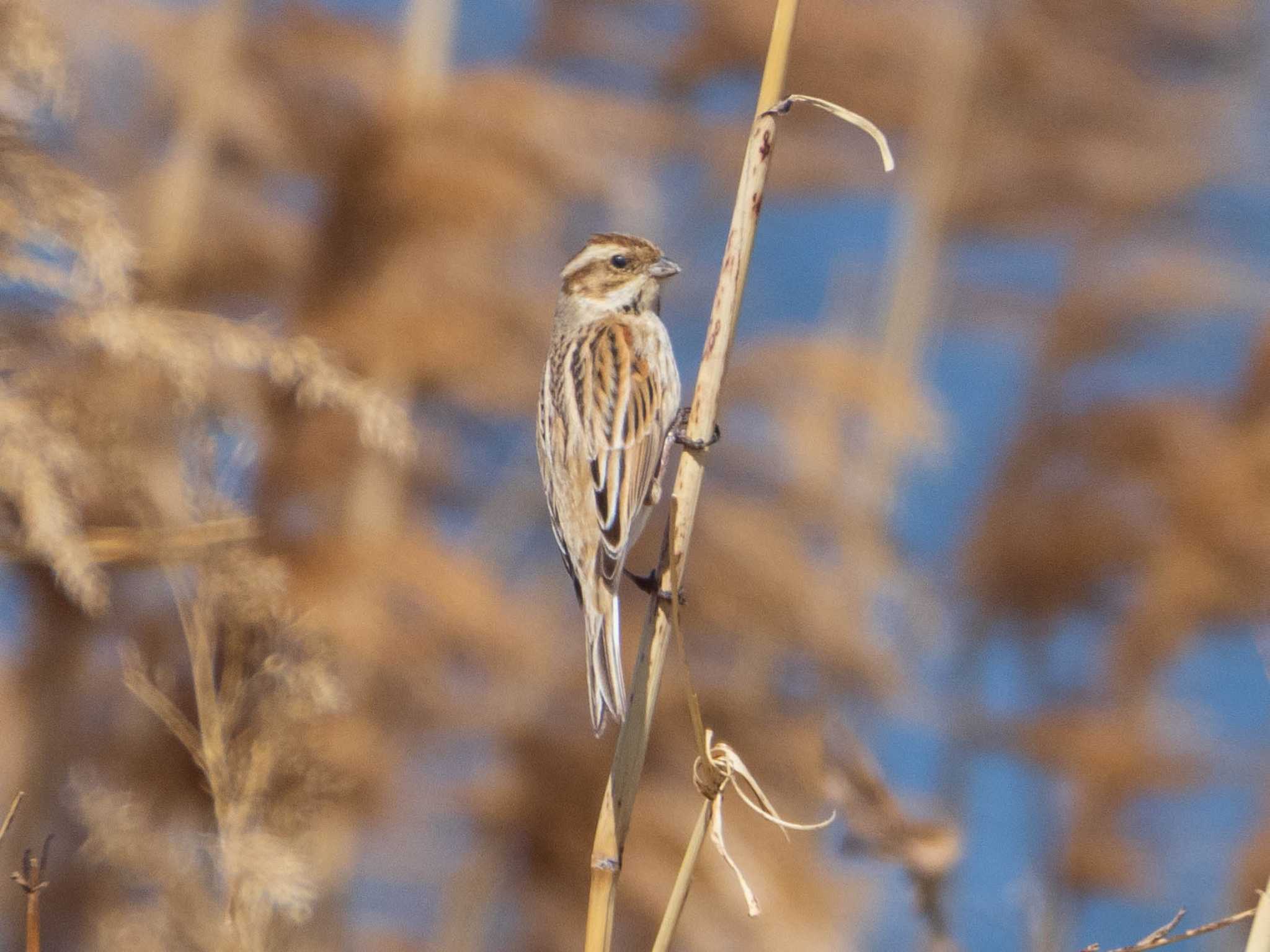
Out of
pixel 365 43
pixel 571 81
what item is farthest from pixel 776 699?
pixel 365 43

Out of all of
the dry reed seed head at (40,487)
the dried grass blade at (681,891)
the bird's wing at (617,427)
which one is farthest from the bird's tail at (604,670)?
the dry reed seed head at (40,487)

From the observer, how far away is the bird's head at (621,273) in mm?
2736

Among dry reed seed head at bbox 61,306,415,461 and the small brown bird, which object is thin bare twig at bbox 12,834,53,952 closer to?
the small brown bird

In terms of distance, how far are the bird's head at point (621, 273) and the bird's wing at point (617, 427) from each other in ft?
0.34

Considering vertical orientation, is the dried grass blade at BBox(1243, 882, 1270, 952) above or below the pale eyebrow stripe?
below

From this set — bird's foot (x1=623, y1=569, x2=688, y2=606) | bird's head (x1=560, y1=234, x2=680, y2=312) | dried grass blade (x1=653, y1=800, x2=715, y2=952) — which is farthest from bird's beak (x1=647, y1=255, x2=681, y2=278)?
dried grass blade (x1=653, y1=800, x2=715, y2=952)

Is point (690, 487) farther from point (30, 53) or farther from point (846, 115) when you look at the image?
point (30, 53)

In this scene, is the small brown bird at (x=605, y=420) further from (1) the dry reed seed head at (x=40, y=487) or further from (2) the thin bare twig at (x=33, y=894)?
(1) the dry reed seed head at (x=40, y=487)

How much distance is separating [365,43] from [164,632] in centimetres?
269

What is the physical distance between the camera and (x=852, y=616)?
22.1 feet

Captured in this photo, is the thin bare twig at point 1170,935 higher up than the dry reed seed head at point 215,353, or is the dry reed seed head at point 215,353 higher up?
the thin bare twig at point 1170,935

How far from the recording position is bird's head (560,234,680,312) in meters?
2.74

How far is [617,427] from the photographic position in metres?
2.37

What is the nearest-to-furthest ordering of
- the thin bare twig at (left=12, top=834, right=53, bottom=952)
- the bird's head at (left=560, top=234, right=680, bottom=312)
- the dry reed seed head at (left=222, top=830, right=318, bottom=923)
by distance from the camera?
the thin bare twig at (left=12, top=834, right=53, bottom=952), the dry reed seed head at (left=222, top=830, right=318, bottom=923), the bird's head at (left=560, top=234, right=680, bottom=312)
